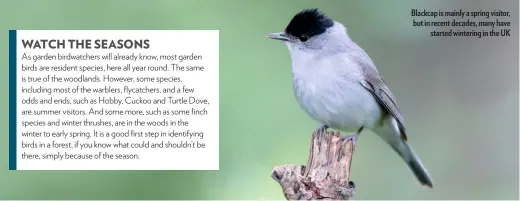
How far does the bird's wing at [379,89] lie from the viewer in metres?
5.77

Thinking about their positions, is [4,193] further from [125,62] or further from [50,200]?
[125,62]

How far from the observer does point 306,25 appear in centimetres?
575

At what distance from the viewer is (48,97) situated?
609cm

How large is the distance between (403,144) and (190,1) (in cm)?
177

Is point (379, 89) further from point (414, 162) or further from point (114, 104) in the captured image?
point (114, 104)

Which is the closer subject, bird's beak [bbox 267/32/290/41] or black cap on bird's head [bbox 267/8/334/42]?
black cap on bird's head [bbox 267/8/334/42]

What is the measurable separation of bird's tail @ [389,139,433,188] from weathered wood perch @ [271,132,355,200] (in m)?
1.30

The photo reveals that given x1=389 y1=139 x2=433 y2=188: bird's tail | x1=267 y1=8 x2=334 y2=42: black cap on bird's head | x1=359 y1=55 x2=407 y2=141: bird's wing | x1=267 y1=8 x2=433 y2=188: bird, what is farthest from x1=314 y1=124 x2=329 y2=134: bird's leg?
x1=389 y1=139 x2=433 y2=188: bird's tail

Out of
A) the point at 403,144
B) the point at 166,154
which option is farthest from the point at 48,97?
the point at 403,144

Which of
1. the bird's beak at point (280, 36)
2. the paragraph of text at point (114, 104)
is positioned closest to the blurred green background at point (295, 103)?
the paragraph of text at point (114, 104)

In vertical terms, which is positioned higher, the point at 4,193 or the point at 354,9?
the point at 354,9

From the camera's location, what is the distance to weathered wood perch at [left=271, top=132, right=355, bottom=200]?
16.0ft

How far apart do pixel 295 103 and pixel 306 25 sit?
2.61ft

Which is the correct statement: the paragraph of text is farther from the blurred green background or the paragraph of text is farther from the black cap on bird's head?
the black cap on bird's head
